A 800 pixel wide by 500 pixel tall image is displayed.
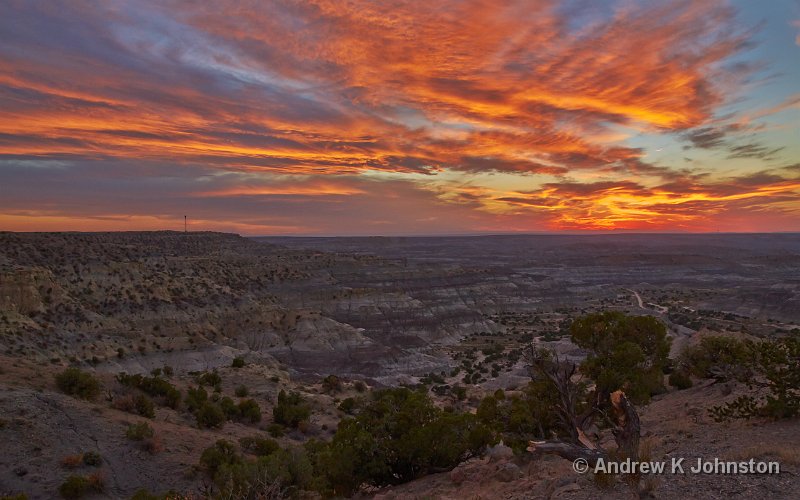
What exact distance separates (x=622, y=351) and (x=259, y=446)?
15.8 meters

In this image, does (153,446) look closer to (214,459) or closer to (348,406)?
(214,459)

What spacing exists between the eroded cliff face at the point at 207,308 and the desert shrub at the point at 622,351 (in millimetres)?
36213

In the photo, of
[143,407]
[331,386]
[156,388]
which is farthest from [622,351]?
[331,386]

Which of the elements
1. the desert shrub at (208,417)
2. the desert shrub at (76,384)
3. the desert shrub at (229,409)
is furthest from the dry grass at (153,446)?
the desert shrub at (229,409)

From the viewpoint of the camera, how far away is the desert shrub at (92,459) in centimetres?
1681

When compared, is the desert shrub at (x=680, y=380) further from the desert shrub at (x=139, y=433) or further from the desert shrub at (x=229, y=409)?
the desert shrub at (x=139, y=433)

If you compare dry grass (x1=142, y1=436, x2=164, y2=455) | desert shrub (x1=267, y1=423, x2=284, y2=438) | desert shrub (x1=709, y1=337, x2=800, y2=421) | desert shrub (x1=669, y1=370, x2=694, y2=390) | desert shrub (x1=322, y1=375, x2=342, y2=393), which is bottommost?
desert shrub (x1=322, y1=375, x2=342, y2=393)

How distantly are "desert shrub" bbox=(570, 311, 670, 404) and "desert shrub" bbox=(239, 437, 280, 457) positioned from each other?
13.7 meters

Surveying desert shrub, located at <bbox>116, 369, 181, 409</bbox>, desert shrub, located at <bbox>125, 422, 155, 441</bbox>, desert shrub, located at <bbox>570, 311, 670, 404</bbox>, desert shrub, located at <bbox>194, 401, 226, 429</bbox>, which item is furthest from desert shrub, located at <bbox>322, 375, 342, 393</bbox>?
desert shrub, located at <bbox>570, 311, 670, 404</bbox>

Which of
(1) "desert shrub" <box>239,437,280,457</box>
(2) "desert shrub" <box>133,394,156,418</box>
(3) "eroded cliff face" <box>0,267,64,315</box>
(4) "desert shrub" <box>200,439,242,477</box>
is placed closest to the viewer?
(4) "desert shrub" <box>200,439,242,477</box>

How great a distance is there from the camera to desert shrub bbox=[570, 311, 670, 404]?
16.1 metres

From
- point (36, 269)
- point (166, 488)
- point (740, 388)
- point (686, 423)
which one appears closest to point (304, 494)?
point (166, 488)

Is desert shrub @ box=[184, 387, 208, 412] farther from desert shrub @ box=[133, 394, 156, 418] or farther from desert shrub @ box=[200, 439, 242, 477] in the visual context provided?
desert shrub @ box=[200, 439, 242, 477]

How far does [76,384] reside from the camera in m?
21.5
